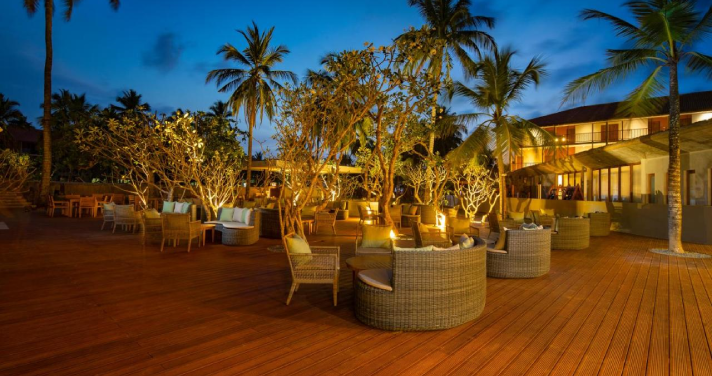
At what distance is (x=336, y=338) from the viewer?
135 inches

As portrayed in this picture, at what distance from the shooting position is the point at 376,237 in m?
6.25

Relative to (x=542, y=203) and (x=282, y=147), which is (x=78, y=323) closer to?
(x=282, y=147)

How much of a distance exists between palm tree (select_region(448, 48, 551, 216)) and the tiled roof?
44.3 feet

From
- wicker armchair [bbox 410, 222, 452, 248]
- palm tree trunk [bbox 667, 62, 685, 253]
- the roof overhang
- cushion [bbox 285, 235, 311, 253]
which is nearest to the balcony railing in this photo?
the roof overhang

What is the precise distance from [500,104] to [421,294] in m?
10.8

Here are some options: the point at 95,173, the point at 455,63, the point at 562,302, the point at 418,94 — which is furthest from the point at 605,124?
the point at 95,173

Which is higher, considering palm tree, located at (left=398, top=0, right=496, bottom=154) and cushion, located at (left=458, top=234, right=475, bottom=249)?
palm tree, located at (left=398, top=0, right=496, bottom=154)

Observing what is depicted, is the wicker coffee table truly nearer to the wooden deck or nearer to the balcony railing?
the wooden deck

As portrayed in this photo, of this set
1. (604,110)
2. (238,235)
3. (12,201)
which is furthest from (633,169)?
(12,201)

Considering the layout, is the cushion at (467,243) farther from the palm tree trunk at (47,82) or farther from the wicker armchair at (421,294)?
the palm tree trunk at (47,82)

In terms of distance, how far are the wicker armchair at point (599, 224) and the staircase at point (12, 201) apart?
23.9 metres

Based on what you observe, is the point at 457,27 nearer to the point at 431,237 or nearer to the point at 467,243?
the point at 431,237

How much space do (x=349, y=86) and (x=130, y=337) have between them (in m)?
4.88

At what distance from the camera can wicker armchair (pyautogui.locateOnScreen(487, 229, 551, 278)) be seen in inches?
229
